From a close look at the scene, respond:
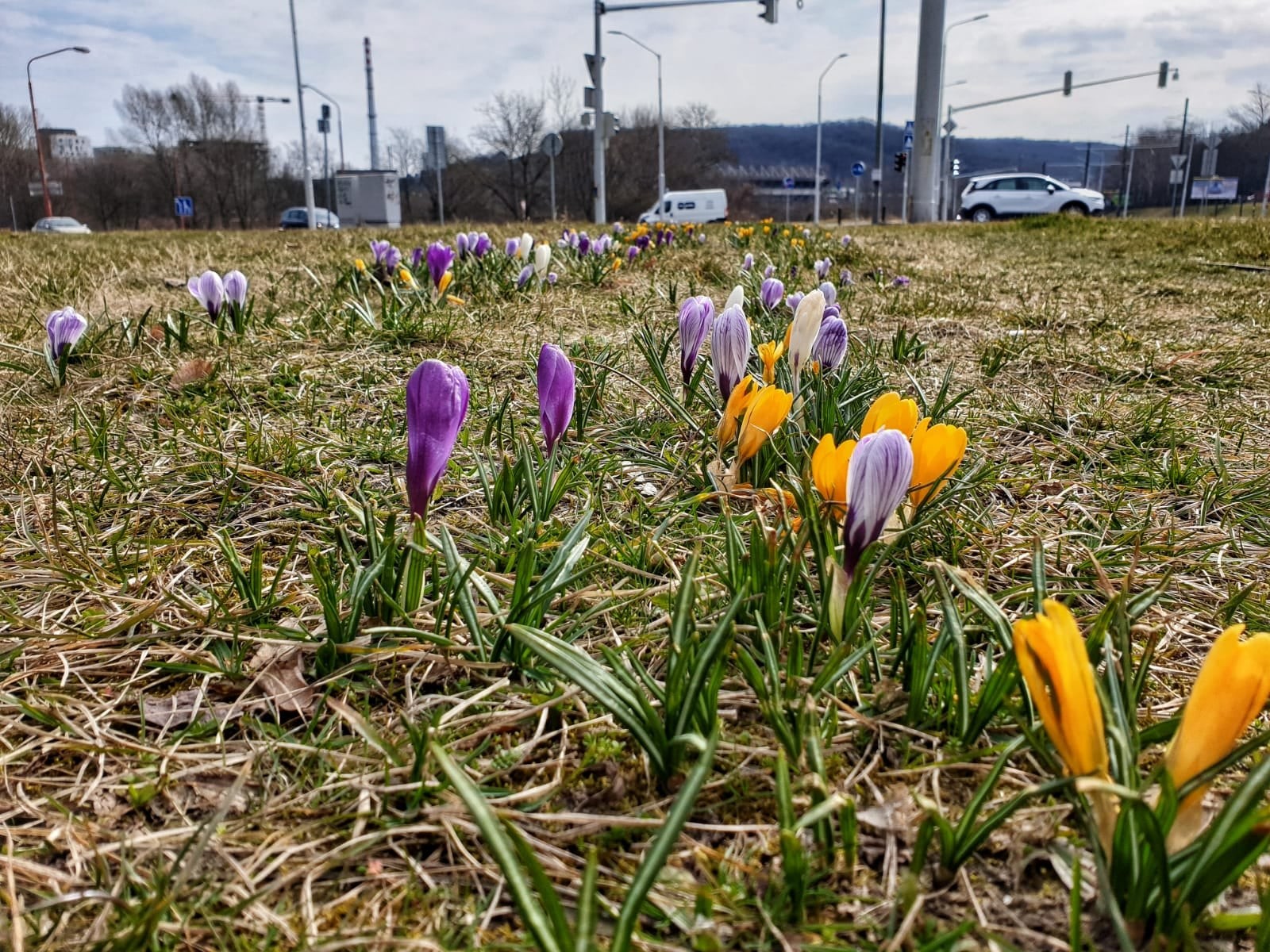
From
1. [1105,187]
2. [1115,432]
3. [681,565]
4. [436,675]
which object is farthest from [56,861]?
[1105,187]

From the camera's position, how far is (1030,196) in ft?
81.1

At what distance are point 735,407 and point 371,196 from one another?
113 feet

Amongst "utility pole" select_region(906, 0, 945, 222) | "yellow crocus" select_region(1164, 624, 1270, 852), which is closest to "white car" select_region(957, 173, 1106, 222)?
"utility pole" select_region(906, 0, 945, 222)

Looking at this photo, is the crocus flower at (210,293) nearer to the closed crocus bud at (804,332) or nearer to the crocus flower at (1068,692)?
the closed crocus bud at (804,332)

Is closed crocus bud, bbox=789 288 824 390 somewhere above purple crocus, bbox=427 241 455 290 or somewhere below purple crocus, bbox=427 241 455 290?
below

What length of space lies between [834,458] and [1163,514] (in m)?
0.91

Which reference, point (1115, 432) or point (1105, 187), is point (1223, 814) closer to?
point (1115, 432)

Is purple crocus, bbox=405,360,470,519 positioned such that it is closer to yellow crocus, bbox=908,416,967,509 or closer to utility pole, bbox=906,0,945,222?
yellow crocus, bbox=908,416,967,509

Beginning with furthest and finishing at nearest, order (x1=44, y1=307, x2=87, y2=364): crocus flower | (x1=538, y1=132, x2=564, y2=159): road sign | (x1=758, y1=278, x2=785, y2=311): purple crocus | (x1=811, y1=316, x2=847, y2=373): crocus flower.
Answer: (x1=538, y1=132, x2=564, y2=159): road sign → (x1=758, y1=278, x2=785, y2=311): purple crocus → (x1=44, y1=307, x2=87, y2=364): crocus flower → (x1=811, y1=316, x2=847, y2=373): crocus flower

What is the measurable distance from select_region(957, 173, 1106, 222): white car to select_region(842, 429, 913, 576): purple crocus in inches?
1043

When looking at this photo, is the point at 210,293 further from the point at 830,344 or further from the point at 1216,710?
the point at 1216,710

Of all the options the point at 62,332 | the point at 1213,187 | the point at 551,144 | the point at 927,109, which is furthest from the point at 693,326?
the point at 1213,187

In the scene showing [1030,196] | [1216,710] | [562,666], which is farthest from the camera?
[1030,196]

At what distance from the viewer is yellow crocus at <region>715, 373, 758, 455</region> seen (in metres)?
1.50
